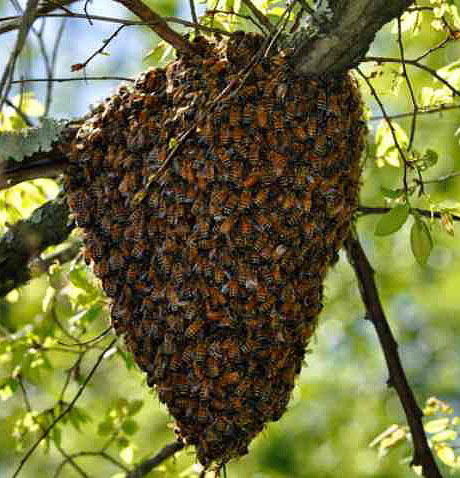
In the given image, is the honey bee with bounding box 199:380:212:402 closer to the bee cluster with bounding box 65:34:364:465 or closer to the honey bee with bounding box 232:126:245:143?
the bee cluster with bounding box 65:34:364:465

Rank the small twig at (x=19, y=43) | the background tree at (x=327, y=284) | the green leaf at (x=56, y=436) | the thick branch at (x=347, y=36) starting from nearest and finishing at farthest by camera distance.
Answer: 1. the small twig at (x=19, y=43)
2. the thick branch at (x=347, y=36)
3. the background tree at (x=327, y=284)
4. the green leaf at (x=56, y=436)

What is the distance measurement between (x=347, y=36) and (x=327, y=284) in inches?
143

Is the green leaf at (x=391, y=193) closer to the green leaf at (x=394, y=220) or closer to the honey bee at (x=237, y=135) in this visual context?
the green leaf at (x=394, y=220)

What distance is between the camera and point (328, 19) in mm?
2199

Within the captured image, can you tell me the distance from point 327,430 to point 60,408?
341cm

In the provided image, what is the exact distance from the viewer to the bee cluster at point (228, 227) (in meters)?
2.35

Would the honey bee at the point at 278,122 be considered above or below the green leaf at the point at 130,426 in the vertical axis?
below

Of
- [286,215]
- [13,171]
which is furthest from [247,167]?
[13,171]

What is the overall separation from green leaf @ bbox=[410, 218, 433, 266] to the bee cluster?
0.18 m

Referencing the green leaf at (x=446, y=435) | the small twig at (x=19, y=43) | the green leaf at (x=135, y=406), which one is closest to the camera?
the small twig at (x=19, y=43)

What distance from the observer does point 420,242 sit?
2.51 metres

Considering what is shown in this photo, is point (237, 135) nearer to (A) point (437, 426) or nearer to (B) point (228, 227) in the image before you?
(B) point (228, 227)

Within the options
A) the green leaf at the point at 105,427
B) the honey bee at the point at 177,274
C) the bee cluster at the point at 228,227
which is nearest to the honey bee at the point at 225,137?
the bee cluster at the point at 228,227

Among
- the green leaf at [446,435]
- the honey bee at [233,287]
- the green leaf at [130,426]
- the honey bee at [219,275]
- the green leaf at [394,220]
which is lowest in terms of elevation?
the honey bee at [233,287]
